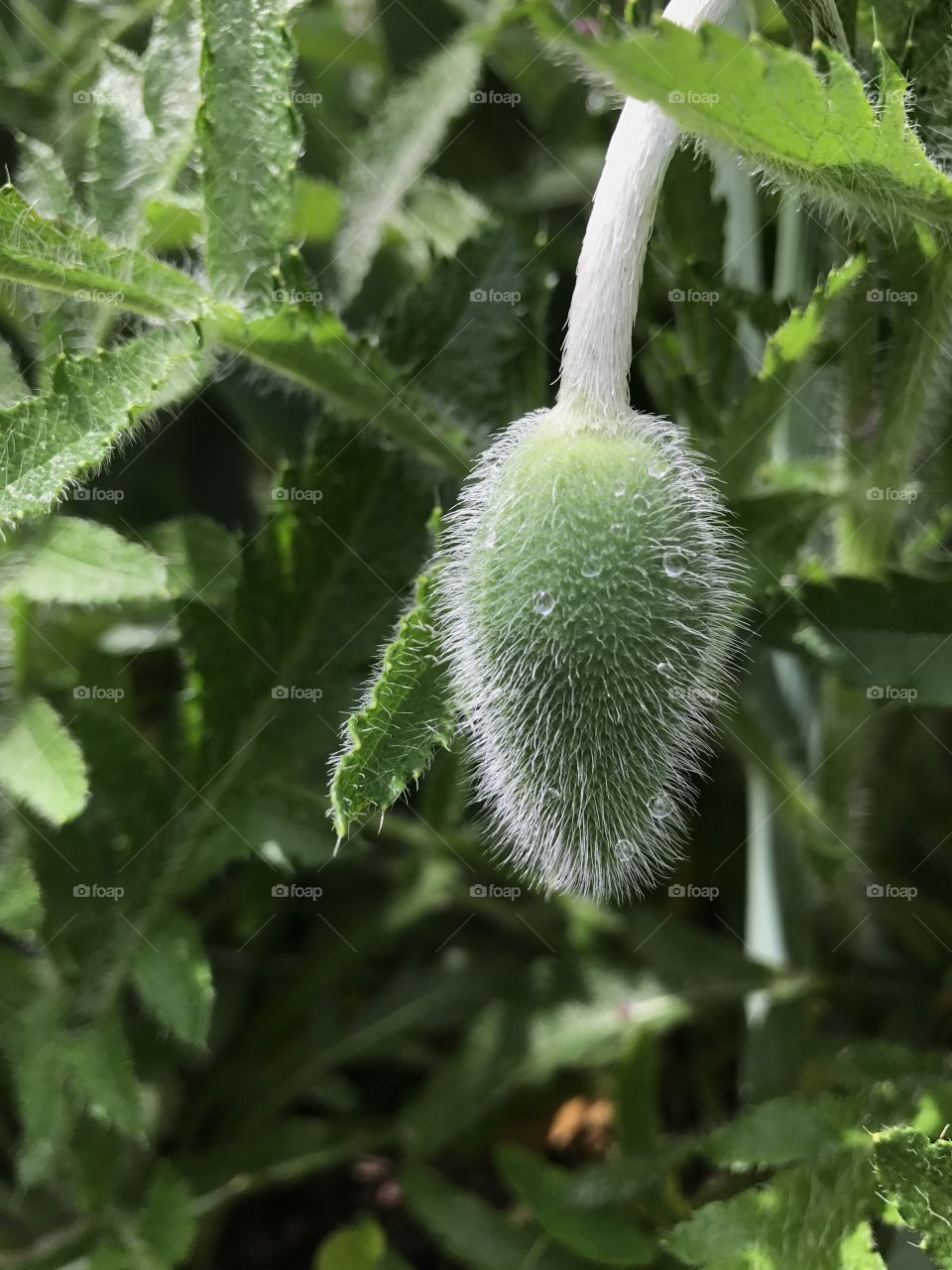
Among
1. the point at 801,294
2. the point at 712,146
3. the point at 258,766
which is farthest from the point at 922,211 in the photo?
the point at 258,766

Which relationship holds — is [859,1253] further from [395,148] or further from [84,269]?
[395,148]

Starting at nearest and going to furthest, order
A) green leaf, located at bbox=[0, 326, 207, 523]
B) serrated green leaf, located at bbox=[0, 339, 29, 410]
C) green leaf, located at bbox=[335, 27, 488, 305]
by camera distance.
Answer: green leaf, located at bbox=[0, 326, 207, 523] → serrated green leaf, located at bbox=[0, 339, 29, 410] → green leaf, located at bbox=[335, 27, 488, 305]

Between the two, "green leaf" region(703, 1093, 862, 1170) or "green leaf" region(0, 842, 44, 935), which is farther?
"green leaf" region(0, 842, 44, 935)

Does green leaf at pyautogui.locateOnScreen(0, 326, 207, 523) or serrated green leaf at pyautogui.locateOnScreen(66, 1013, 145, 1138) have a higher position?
green leaf at pyautogui.locateOnScreen(0, 326, 207, 523)

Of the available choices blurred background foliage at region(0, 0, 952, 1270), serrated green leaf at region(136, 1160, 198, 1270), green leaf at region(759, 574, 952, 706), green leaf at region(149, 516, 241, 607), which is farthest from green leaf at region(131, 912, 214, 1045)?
green leaf at region(759, 574, 952, 706)
